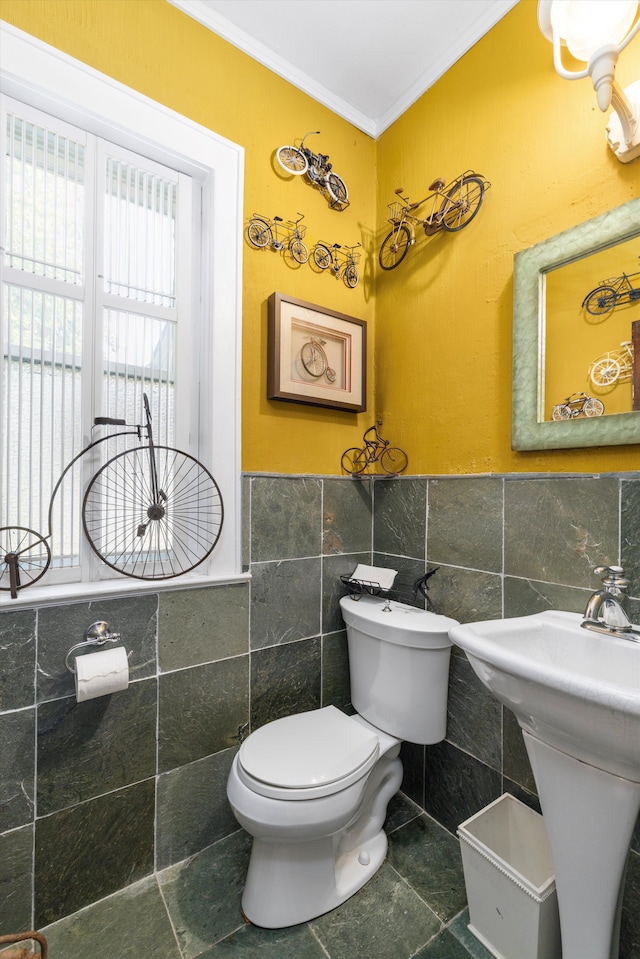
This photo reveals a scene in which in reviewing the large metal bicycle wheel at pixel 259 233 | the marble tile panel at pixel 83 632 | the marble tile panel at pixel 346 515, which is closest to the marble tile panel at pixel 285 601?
the marble tile panel at pixel 346 515

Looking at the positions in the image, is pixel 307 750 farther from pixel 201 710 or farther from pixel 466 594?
pixel 466 594

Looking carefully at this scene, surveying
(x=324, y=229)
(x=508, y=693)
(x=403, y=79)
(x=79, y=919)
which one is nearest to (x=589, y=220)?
(x=324, y=229)

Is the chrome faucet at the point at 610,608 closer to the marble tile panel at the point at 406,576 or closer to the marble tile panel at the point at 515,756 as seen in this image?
the marble tile panel at the point at 515,756

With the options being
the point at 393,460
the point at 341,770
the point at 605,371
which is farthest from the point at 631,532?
the point at 341,770

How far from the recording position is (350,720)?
1.39m

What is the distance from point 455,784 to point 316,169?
7.37 ft

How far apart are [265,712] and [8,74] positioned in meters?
1.99

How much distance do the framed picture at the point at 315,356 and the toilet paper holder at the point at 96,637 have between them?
886 mm

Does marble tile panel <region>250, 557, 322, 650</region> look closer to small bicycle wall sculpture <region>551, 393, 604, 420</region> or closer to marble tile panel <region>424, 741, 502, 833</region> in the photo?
marble tile panel <region>424, 741, 502, 833</region>

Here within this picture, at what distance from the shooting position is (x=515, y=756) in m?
1.27

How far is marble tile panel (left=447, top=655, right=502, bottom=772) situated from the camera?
4.36 ft

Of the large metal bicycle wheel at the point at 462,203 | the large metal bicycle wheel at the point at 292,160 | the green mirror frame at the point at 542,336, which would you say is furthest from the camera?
the large metal bicycle wheel at the point at 292,160

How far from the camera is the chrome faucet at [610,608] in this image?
3.21 ft

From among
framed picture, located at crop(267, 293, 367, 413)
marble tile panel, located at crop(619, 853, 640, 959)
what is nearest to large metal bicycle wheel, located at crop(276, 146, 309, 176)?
framed picture, located at crop(267, 293, 367, 413)
